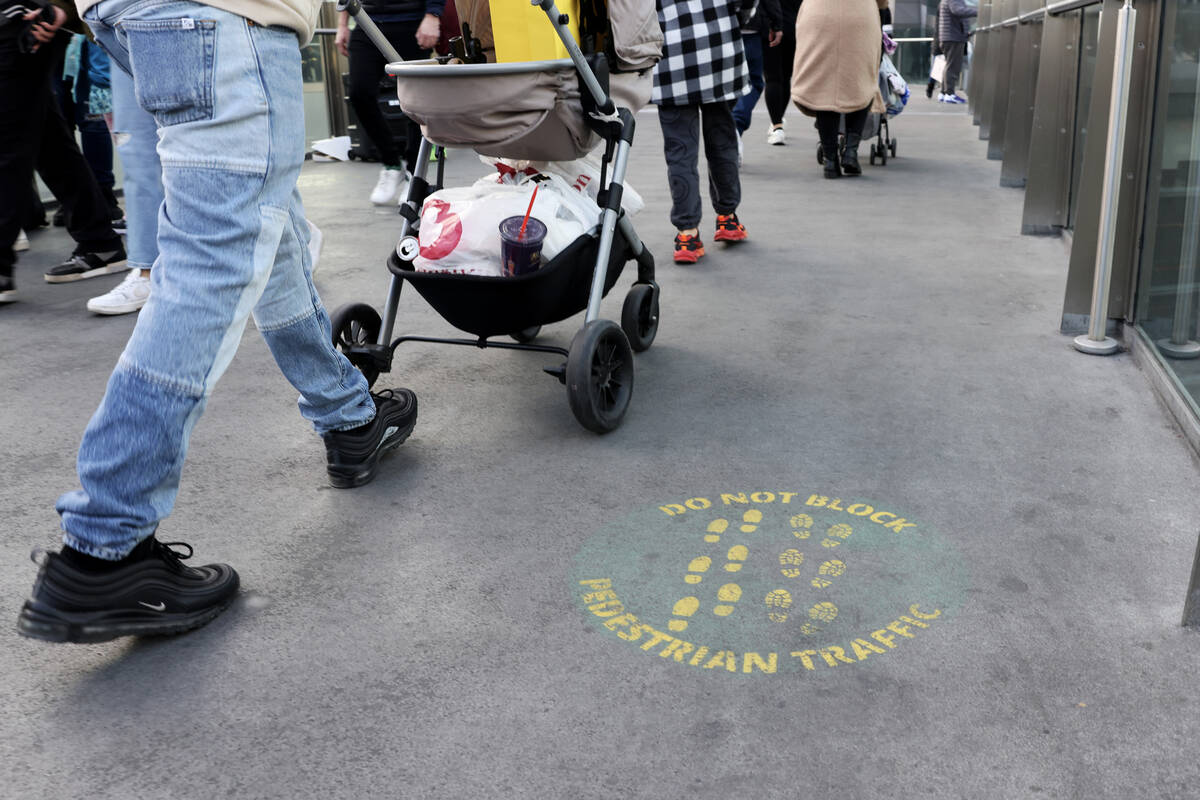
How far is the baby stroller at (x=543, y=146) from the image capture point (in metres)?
2.80

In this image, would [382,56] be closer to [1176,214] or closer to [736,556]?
[1176,214]

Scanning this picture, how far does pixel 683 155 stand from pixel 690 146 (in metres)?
0.06

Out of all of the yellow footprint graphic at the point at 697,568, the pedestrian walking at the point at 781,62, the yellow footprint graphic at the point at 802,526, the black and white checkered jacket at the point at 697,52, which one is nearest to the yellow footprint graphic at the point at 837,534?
the yellow footprint graphic at the point at 802,526

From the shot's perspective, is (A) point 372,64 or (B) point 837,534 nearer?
(B) point 837,534

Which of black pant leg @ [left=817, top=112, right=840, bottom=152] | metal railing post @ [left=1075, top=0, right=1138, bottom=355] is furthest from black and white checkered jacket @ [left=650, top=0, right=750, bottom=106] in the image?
black pant leg @ [left=817, top=112, right=840, bottom=152]

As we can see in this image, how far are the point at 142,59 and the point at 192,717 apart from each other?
113 cm

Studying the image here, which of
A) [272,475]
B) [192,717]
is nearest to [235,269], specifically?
[192,717]

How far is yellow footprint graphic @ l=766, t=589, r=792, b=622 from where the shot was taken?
6.90 feet

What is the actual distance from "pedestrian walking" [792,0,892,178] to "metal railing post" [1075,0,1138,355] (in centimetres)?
362

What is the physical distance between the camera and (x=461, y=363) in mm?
3752

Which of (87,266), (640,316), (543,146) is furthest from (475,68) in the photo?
(87,266)

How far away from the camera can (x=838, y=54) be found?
7168mm

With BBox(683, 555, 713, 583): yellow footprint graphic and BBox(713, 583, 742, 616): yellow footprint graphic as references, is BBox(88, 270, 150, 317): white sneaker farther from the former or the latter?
BBox(713, 583, 742, 616): yellow footprint graphic

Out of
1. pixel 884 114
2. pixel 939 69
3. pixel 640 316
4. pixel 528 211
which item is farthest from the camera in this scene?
pixel 939 69
